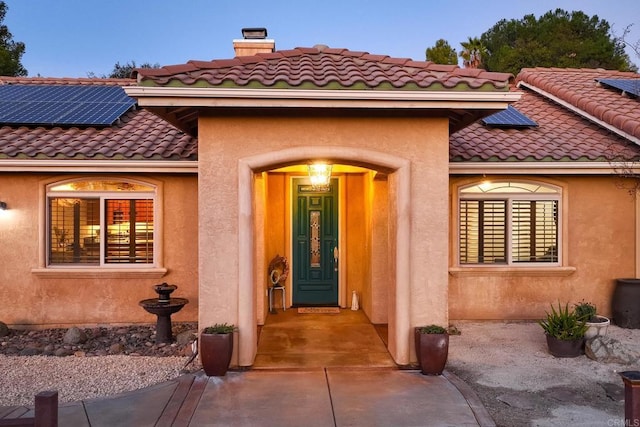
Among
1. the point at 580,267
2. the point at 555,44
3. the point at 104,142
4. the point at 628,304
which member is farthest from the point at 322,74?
the point at 555,44

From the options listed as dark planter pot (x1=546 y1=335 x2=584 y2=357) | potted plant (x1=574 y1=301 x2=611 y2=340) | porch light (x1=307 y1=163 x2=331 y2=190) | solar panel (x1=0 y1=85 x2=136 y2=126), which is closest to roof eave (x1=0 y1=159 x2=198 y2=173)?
solar panel (x1=0 y1=85 x2=136 y2=126)

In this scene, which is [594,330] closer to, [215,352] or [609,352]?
[609,352]

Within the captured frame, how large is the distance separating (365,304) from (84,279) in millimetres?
5474

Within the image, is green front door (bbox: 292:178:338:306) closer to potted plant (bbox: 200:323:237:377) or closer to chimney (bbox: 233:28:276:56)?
chimney (bbox: 233:28:276:56)

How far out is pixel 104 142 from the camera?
9.64 meters

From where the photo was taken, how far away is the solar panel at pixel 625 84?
40.8 feet

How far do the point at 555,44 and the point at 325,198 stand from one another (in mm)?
25115

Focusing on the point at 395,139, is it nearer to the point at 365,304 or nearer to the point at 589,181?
the point at 365,304

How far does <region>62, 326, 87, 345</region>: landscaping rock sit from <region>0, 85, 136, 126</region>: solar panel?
4117 mm

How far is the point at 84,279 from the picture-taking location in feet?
31.4

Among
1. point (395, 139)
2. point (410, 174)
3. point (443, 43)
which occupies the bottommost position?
point (410, 174)

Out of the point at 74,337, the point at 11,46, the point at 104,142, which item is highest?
the point at 11,46

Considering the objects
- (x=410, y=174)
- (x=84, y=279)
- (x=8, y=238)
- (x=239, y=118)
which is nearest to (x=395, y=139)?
(x=410, y=174)

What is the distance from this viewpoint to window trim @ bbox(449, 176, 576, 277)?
32.2 feet
